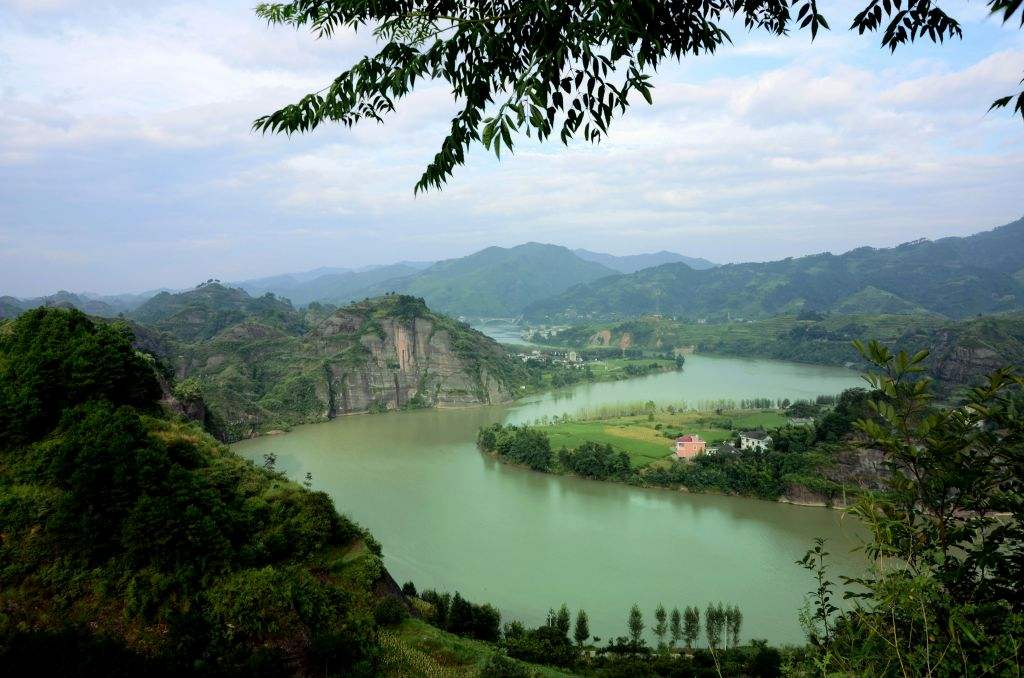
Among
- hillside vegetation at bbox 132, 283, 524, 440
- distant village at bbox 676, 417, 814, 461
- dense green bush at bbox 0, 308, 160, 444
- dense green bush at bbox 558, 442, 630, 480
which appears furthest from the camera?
hillside vegetation at bbox 132, 283, 524, 440

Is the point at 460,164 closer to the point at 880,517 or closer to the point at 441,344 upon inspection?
the point at 880,517

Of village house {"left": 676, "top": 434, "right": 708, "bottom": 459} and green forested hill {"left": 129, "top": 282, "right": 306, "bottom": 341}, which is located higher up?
green forested hill {"left": 129, "top": 282, "right": 306, "bottom": 341}

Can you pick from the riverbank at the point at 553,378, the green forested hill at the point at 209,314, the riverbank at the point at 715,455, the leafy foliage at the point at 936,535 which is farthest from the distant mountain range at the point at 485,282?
the leafy foliage at the point at 936,535

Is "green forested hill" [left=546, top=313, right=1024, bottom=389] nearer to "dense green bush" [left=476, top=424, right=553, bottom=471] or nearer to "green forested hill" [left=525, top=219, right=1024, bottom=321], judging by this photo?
"dense green bush" [left=476, top=424, right=553, bottom=471]

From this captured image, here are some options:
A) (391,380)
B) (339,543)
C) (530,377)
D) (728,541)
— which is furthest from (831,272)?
(339,543)

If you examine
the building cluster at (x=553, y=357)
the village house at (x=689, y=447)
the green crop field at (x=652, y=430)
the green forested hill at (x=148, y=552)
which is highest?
the green forested hill at (x=148, y=552)

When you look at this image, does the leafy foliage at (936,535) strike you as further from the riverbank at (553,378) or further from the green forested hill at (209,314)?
the green forested hill at (209,314)

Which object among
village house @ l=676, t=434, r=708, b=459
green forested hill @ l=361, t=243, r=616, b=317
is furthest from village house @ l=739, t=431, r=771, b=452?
green forested hill @ l=361, t=243, r=616, b=317
